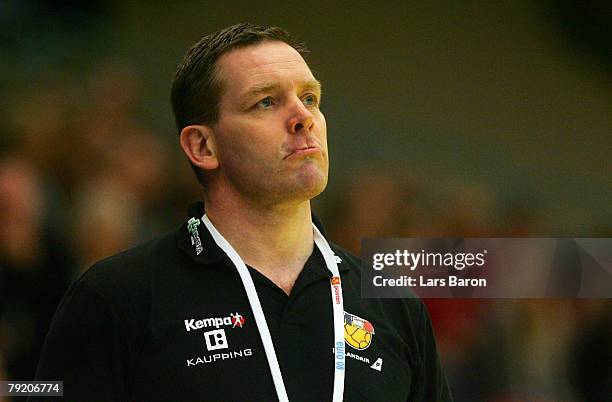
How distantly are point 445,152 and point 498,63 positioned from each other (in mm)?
455

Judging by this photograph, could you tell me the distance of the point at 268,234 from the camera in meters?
2.41

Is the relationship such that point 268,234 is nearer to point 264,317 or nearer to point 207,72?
point 264,317

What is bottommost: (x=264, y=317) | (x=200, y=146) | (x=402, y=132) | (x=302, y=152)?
(x=264, y=317)

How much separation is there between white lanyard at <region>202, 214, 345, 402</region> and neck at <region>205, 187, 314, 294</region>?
4 cm

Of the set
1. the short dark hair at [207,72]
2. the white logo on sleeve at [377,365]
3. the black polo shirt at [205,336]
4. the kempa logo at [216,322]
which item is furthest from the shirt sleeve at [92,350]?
the white logo on sleeve at [377,365]

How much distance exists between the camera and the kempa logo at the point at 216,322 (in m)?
2.24

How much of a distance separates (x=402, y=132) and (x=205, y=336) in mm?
1838

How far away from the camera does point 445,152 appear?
12.4ft

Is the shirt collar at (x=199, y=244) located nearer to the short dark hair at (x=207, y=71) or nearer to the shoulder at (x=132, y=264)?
the shoulder at (x=132, y=264)

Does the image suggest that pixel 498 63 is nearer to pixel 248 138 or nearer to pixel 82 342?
pixel 248 138

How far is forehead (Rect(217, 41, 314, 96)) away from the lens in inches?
93.0

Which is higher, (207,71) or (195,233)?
(207,71)

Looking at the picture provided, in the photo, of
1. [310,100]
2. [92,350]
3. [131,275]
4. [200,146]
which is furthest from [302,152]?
Result: [92,350]

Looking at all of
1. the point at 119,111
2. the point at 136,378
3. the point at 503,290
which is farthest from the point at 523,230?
the point at 136,378
